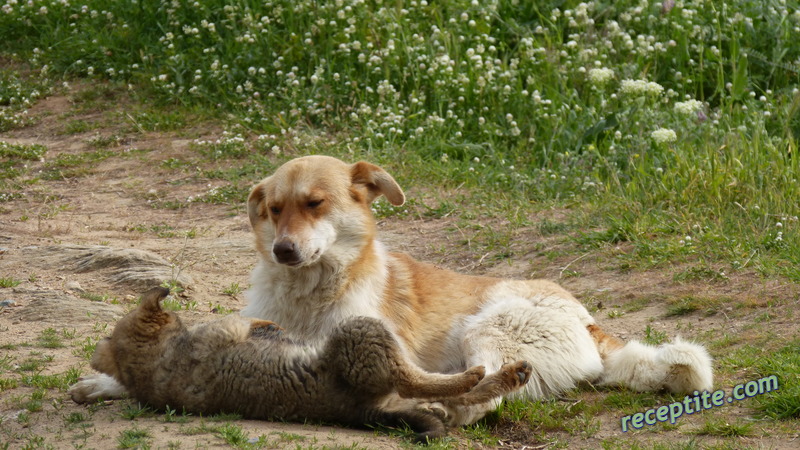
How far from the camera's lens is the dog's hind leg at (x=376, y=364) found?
4.55m

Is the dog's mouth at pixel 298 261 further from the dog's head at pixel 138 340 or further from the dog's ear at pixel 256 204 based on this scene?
the dog's head at pixel 138 340

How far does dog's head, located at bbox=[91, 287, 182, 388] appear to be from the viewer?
→ 4.78 m

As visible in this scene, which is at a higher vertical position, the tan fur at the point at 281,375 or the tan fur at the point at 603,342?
the tan fur at the point at 281,375

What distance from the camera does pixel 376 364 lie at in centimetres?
454

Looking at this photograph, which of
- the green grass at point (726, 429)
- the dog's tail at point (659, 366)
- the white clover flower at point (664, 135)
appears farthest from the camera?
the white clover flower at point (664, 135)

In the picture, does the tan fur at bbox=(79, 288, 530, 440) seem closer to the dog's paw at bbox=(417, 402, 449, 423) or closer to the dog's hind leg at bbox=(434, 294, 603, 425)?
the dog's paw at bbox=(417, 402, 449, 423)

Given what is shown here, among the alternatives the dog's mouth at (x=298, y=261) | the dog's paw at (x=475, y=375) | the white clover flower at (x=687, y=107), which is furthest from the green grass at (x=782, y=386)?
the white clover flower at (x=687, y=107)

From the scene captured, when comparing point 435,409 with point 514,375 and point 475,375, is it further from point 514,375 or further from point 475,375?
point 514,375

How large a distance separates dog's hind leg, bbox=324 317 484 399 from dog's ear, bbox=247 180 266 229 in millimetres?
1479

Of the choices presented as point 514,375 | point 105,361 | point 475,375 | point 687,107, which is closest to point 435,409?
point 475,375

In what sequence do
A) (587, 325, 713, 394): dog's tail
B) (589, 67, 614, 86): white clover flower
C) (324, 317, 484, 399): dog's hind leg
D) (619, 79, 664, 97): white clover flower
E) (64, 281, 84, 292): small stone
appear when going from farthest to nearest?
(589, 67, 614, 86): white clover flower, (619, 79, 664, 97): white clover flower, (64, 281, 84, 292): small stone, (587, 325, 713, 394): dog's tail, (324, 317, 484, 399): dog's hind leg

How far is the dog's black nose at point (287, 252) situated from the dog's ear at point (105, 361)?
3.33ft

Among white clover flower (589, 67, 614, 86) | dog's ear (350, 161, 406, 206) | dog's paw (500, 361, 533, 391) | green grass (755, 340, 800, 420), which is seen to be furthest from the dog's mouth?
white clover flower (589, 67, 614, 86)

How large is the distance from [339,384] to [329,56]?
6.68 meters
